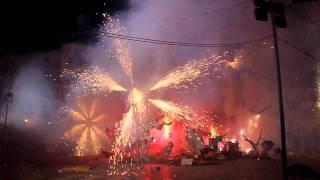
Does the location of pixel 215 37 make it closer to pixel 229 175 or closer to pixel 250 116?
pixel 250 116

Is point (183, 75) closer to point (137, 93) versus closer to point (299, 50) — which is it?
point (137, 93)

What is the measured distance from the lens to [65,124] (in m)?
36.5

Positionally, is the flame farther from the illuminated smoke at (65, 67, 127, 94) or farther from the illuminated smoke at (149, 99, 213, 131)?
the illuminated smoke at (65, 67, 127, 94)

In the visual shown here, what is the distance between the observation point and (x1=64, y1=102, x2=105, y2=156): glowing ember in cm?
3291

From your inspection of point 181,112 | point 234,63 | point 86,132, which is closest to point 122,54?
point 181,112

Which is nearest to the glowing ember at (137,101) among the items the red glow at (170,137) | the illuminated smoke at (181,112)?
the illuminated smoke at (181,112)

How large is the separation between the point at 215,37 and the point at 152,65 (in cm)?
669

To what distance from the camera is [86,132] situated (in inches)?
1359

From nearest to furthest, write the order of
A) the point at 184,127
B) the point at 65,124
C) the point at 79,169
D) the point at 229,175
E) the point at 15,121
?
the point at 229,175 → the point at 79,169 → the point at 184,127 → the point at 65,124 → the point at 15,121

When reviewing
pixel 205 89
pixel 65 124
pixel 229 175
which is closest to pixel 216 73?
pixel 205 89

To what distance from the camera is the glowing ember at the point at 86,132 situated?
3291cm

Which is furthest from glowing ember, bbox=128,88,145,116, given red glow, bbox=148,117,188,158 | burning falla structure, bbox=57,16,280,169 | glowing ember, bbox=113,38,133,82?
glowing ember, bbox=113,38,133,82

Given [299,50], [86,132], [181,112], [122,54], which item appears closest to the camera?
[122,54]

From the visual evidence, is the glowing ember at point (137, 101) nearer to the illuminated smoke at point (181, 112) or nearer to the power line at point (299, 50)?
the illuminated smoke at point (181, 112)
